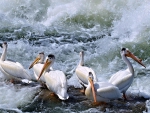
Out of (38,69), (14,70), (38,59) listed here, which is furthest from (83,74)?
(14,70)

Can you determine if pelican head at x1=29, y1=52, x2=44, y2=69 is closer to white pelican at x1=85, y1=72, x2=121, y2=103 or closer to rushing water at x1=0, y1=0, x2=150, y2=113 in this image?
rushing water at x1=0, y1=0, x2=150, y2=113

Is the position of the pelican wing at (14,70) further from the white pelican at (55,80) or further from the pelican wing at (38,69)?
the white pelican at (55,80)

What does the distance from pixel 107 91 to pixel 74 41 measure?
4118 millimetres

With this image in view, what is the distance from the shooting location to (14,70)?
8570mm

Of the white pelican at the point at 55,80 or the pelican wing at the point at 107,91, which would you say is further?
the white pelican at the point at 55,80

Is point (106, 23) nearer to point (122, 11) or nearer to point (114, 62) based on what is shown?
point (122, 11)

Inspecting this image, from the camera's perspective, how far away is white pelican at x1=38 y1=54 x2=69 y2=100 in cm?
755

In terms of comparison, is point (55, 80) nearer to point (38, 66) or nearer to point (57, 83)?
point (57, 83)

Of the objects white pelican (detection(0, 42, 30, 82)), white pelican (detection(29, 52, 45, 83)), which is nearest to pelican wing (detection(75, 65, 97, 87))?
white pelican (detection(29, 52, 45, 83))

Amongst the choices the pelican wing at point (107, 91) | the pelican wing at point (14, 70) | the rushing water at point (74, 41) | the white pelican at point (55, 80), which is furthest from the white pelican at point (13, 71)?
the pelican wing at point (107, 91)

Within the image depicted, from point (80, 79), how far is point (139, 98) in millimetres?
1260

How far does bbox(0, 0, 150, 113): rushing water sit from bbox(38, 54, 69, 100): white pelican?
207 mm

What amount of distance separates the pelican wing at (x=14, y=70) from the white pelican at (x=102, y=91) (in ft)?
5.42

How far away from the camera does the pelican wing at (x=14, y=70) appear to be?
27.8 feet
